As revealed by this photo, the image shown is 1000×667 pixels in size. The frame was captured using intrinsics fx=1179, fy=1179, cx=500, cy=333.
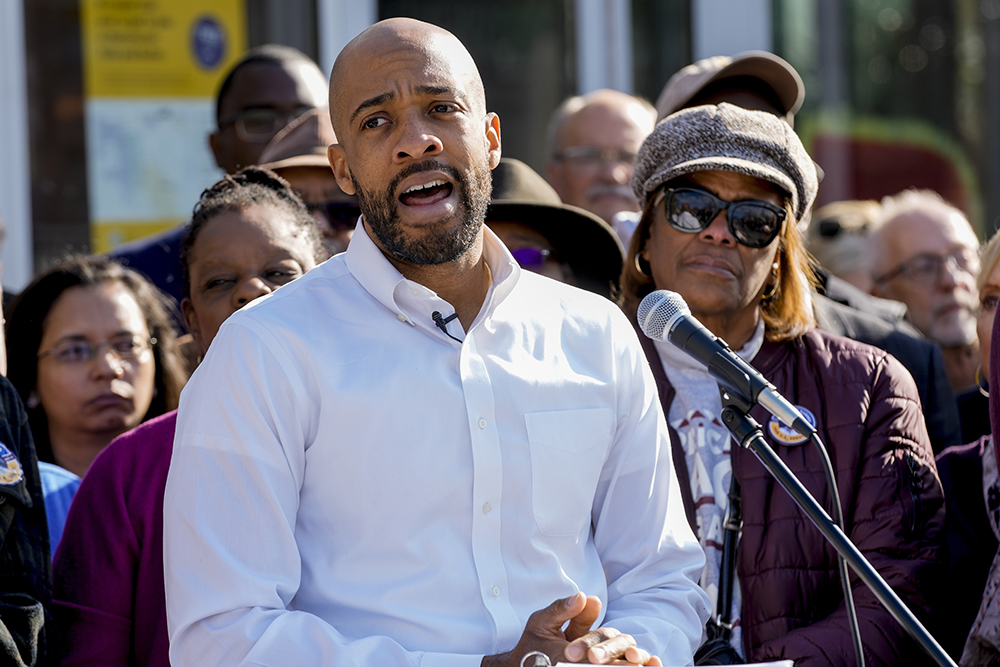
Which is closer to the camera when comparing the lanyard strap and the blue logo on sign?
the lanyard strap

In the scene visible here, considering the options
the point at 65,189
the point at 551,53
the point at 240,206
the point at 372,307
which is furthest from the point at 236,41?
the point at 372,307

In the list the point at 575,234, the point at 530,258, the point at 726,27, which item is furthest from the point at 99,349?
the point at 726,27

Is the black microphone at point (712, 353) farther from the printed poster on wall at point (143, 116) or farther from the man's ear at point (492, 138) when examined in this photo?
the printed poster on wall at point (143, 116)

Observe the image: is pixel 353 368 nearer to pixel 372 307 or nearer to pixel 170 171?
pixel 372 307

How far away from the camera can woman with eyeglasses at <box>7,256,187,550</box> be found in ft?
13.0

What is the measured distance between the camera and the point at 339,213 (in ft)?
13.8

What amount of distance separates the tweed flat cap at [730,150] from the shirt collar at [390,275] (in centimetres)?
95

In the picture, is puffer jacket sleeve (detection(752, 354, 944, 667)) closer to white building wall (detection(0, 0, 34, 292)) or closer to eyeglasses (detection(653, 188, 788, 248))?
eyeglasses (detection(653, 188, 788, 248))

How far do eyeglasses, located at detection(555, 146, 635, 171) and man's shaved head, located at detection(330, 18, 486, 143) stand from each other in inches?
99.6

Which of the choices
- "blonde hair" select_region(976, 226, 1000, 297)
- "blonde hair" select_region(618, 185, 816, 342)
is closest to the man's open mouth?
"blonde hair" select_region(618, 185, 816, 342)

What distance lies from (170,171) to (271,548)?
164 inches

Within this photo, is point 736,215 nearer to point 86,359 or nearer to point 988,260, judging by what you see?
point 988,260

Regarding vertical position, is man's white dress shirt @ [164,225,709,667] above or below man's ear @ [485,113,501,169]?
below

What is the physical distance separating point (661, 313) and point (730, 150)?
114cm
